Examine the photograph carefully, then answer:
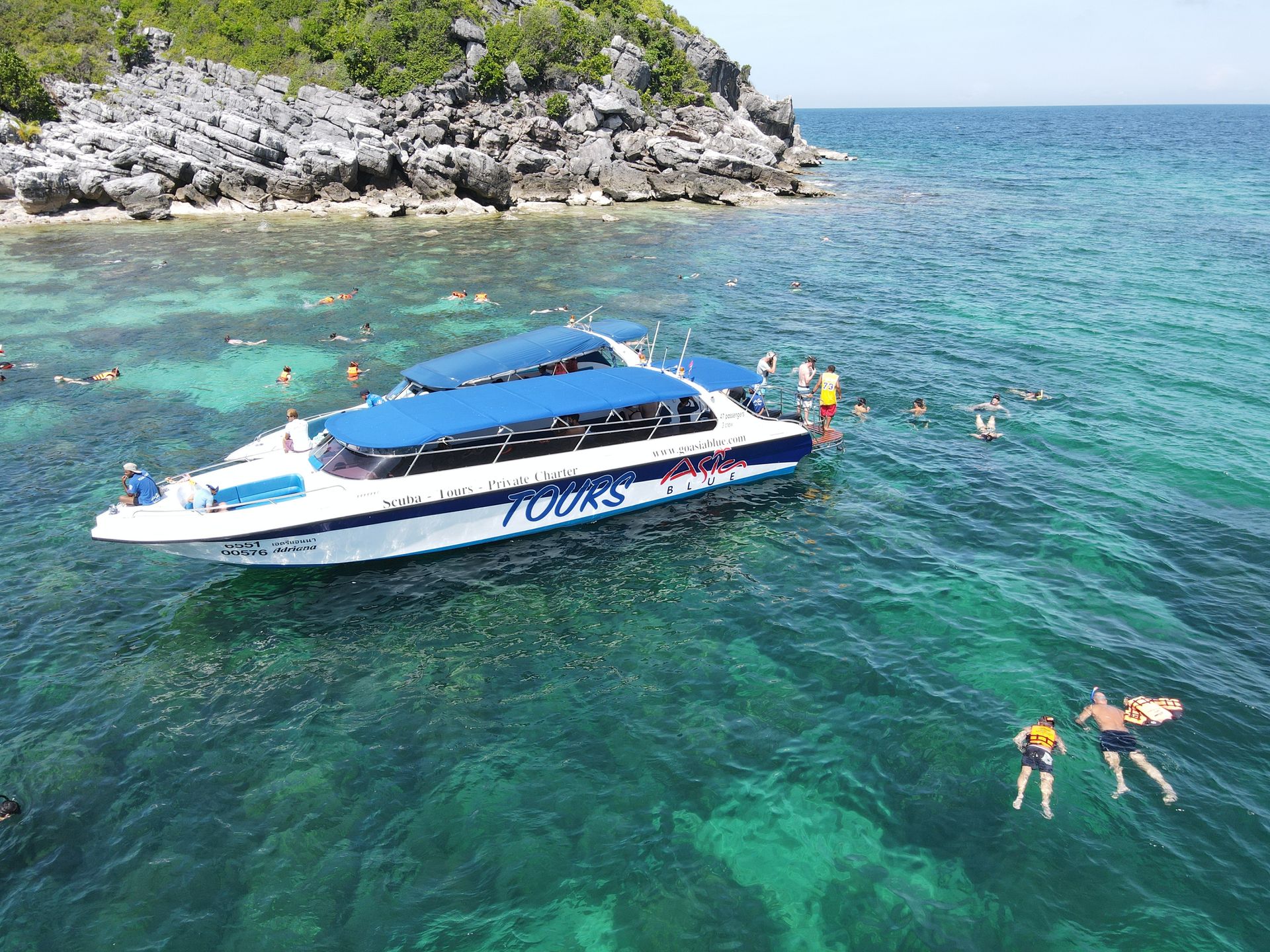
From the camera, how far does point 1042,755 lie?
44.1ft

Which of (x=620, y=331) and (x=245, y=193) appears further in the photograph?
(x=245, y=193)

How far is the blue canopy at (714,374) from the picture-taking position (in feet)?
76.3

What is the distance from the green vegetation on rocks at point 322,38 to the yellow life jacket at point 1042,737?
232 ft

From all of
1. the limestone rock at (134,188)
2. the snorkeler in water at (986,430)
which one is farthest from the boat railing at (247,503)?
the limestone rock at (134,188)

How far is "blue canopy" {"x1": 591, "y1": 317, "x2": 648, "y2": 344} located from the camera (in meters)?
26.2

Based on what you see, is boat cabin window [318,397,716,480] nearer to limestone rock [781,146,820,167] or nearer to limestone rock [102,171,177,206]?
limestone rock [102,171,177,206]

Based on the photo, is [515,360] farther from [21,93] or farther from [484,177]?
[21,93]

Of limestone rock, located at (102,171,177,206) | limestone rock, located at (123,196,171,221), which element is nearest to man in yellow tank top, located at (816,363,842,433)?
limestone rock, located at (123,196,171,221)

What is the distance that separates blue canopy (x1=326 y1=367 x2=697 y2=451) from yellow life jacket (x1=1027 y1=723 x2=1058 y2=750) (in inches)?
451

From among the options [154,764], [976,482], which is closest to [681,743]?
[154,764]

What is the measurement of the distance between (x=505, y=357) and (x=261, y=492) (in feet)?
27.0

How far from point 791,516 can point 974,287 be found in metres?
29.8

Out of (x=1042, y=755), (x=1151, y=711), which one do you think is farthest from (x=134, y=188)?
(x=1151, y=711)

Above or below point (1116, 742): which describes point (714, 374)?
above
